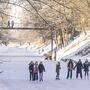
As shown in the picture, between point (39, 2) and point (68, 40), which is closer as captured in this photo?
point (39, 2)

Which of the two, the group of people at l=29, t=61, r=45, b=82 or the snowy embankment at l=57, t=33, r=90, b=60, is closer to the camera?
the group of people at l=29, t=61, r=45, b=82

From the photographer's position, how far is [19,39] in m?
148

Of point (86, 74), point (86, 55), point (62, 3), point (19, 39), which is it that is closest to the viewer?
point (62, 3)

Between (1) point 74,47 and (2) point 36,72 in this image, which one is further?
(1) point 74,47

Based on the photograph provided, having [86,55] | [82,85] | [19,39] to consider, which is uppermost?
[19,39]

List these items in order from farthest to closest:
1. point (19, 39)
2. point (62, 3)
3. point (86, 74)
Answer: point (19, 39)
point (86, 74)
point (62, 3)

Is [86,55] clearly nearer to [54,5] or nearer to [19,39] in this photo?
[54,5]

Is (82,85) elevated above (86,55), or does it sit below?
below

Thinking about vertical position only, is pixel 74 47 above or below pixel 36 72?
above

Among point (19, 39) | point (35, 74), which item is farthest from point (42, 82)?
point (19, 39)

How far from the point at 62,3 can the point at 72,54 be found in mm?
51744

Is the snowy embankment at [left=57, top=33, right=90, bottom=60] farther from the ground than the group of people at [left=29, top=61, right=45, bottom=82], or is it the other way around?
the snowy embankment at [left=57, top=33, right=90, bottom=60]

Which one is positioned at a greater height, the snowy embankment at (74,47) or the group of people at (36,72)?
the snowy embankment at (74,47)

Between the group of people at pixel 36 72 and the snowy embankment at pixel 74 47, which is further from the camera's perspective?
the snowy embankment at pixel 74 47
